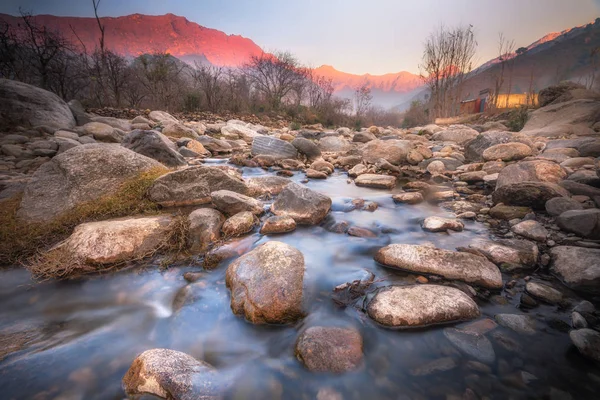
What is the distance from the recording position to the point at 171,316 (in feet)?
7.03

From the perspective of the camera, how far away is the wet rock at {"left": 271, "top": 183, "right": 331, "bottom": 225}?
3721 millimetres

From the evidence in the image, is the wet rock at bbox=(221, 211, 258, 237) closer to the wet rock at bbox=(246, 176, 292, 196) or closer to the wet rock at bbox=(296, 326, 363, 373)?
the wet rock at bbox=(246, 176, 292, 196)

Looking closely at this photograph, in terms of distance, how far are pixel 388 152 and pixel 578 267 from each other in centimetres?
549

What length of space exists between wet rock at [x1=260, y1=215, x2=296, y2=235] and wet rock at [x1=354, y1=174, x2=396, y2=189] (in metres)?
2.96

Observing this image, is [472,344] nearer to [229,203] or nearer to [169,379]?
[169,379]

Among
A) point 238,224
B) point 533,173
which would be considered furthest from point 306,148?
point 533,173

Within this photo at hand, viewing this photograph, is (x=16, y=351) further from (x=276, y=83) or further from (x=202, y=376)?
(x=276, y=83)

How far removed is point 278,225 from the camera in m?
3.40

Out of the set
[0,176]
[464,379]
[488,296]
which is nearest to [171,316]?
[464,379]

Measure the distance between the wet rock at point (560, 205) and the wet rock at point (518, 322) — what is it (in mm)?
2086

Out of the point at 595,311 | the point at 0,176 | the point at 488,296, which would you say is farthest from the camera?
the point at 0,176

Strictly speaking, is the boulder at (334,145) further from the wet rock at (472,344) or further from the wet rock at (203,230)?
the wet rock at (472,344)

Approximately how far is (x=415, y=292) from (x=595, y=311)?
131 centimetres

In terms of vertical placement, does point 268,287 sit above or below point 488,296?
above
